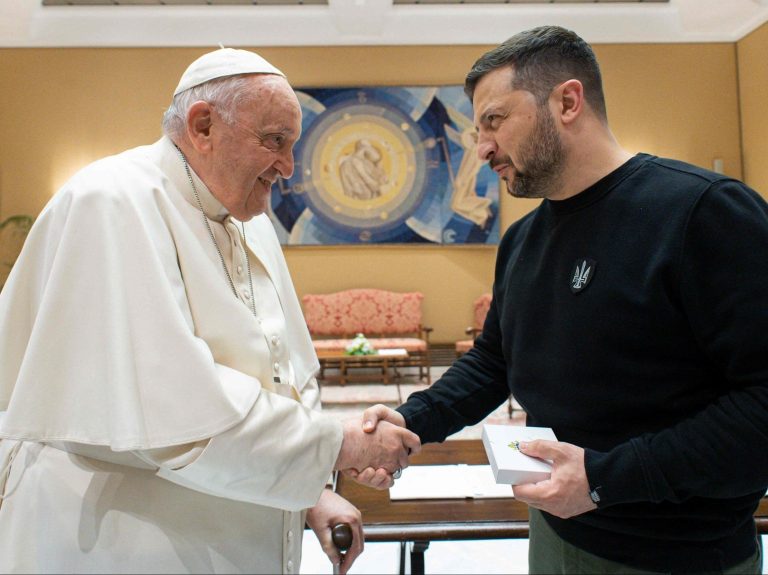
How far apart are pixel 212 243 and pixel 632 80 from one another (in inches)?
333

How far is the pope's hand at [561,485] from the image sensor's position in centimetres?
118

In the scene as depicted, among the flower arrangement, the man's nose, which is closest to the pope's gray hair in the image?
the man's nose

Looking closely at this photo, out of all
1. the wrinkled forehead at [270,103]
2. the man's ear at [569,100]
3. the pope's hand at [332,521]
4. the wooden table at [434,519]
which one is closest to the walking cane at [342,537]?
the pope's hand at [332,521]

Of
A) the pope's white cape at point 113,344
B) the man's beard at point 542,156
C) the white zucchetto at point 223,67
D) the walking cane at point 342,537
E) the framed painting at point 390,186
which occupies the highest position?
the framed painting at point 390,186

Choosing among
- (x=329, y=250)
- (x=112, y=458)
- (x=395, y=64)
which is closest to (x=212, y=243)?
(x=112, y=458)

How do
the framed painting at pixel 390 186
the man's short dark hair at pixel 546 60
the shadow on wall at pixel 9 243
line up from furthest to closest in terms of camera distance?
the framed painting at pixel 390 186, the shadow on wall at pixel 9 243, the man's short dark hair at pixel 546 60

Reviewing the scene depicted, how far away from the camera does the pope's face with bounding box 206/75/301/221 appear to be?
145 cm

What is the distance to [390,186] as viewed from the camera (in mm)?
8484

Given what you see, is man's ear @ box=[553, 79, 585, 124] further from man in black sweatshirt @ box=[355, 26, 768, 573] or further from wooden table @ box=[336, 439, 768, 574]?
wooden table @ box=[336, 439, 768, 574]

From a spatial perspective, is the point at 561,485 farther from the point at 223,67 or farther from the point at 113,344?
the point at 223,67

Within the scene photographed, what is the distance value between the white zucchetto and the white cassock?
247mm

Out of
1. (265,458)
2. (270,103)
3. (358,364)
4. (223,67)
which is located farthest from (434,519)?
(358,364)

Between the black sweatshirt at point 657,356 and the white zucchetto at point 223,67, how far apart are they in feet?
2.75

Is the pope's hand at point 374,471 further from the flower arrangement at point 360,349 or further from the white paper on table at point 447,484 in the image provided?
the flower arrangement at point 360,349
